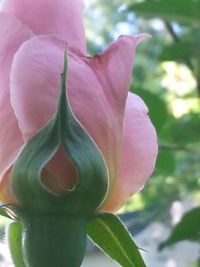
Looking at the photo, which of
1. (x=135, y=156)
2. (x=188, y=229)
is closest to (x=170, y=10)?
(x=188, y=229)

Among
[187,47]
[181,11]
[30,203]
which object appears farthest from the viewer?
[187,47]

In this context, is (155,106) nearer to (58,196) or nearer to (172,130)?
(172,130)

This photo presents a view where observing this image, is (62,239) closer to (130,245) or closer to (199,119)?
(130,245)

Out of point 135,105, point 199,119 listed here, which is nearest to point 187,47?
point 199,119

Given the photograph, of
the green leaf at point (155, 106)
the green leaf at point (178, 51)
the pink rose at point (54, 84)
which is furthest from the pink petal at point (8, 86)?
the green leaf at point (178, 51)

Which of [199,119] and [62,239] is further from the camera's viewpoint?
[199,119]

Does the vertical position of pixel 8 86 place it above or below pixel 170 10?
above
